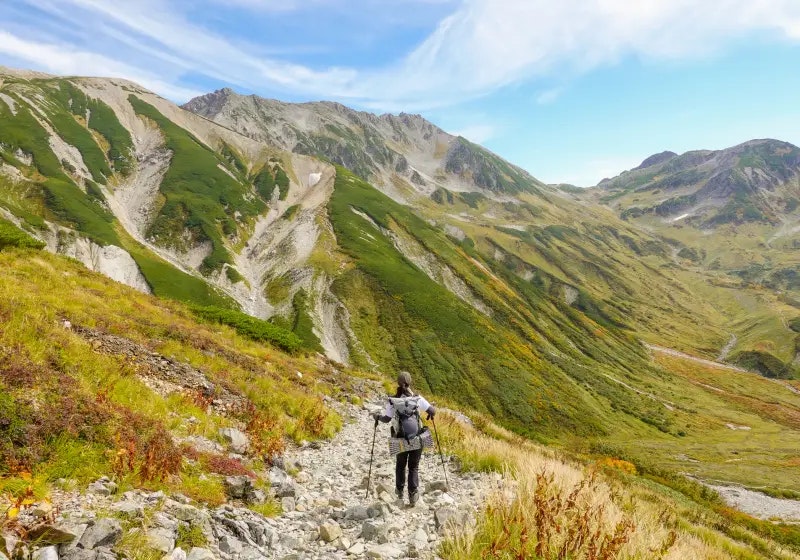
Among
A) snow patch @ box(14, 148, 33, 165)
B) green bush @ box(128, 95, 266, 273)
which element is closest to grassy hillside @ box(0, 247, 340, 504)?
green bush @ box(128, 95, 266, 273)

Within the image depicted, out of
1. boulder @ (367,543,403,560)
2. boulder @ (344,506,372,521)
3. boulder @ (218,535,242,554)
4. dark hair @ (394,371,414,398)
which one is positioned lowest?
boulder @ (344,506,372,521)

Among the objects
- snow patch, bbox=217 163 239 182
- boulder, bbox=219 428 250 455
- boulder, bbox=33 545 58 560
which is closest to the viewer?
boulder, bbox=33 545 58 560

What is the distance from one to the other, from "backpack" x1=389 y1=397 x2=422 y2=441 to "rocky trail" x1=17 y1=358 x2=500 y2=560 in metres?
1.60

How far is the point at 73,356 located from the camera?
38.3ft

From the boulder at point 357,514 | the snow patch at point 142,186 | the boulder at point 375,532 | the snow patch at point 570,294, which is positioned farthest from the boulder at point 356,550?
the snow patch at point 570,294

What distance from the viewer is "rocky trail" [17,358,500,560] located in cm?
594

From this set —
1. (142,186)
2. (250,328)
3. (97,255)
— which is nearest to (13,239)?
(250,328)

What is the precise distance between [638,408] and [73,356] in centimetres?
10377

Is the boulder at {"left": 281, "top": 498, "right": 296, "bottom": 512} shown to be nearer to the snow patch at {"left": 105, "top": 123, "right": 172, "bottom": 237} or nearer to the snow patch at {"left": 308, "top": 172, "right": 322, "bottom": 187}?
the snow patch at {"left": 105, "top": 123, "right": 172, "bottom": 237}

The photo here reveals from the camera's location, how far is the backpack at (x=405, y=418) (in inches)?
435

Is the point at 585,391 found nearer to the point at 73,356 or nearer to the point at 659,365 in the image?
the point at 659,365

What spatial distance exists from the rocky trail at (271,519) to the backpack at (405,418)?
1599mm

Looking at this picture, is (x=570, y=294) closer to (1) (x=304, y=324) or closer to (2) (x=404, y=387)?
(1) (x=304, y=324)

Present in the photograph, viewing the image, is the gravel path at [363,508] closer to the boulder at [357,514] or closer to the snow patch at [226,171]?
the boulder at [357,514]
